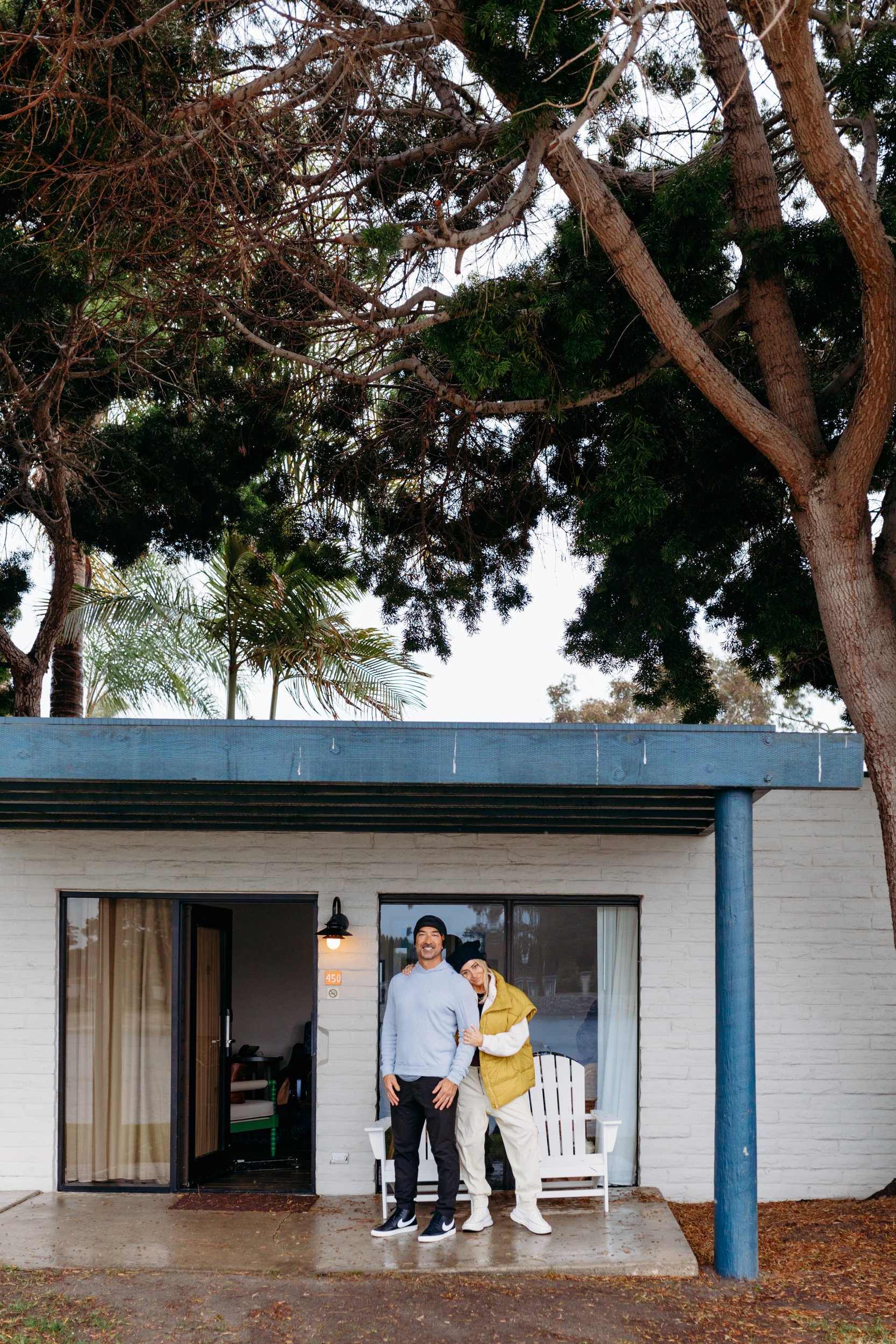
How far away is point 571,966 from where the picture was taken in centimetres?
752

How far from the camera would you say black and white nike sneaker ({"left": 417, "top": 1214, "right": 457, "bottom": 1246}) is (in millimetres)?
6133

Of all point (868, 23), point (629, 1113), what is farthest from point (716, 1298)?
point (868, 23)

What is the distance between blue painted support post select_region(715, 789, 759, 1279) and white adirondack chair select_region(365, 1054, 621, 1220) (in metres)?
1.03

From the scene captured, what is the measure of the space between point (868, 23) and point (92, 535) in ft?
24.8

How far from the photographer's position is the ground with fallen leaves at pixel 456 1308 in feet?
16.3

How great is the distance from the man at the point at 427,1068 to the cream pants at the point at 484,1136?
16cm

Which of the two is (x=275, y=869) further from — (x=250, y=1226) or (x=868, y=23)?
(x=868, y=23)

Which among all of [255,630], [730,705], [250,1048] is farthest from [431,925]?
[730,705]

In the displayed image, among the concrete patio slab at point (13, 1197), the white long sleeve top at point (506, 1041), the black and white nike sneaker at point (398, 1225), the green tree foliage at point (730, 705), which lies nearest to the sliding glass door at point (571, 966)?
the white long sleeve top at point (506, 1041)

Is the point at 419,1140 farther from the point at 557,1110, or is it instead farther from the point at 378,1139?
the point at 557,1110

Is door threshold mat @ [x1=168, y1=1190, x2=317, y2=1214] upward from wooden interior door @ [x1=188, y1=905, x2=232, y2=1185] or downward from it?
downward

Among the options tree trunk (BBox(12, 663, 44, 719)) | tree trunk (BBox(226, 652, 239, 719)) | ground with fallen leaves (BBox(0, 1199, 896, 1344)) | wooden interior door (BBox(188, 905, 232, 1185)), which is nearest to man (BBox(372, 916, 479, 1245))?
ground with fallen leaves (BBox(0, 1199, 896, 1344))

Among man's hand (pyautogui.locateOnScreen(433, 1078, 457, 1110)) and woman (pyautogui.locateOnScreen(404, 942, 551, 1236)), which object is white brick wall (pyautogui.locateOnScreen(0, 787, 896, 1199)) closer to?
woman (pyautogui.locateOnScreen(404, 942, 551, 1236))

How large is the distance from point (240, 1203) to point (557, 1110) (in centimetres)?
207
